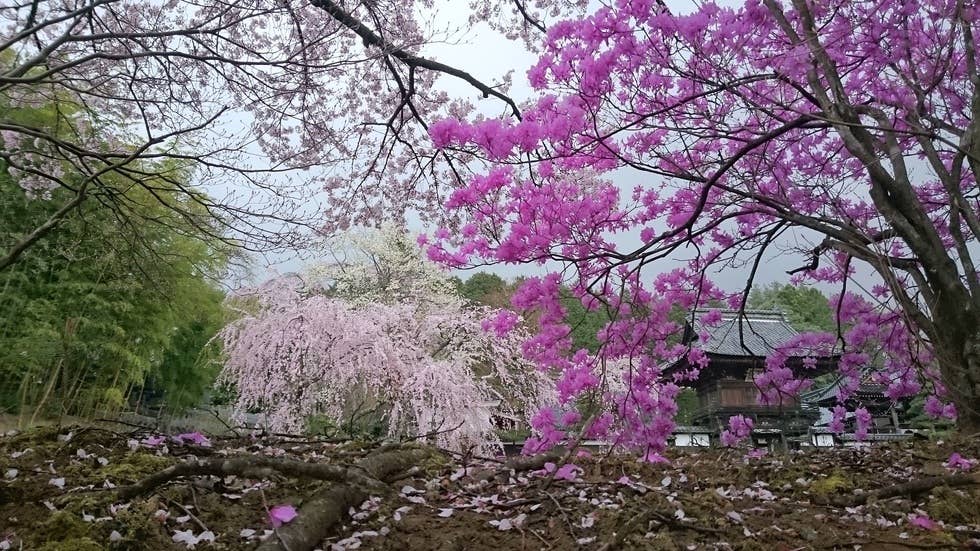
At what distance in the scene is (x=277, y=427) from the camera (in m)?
11.4

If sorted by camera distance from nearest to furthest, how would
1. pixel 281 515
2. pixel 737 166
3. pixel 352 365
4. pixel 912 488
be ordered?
pixel 281 515 < pixel 912 488 < pixel 737 166 < pixel 352 365

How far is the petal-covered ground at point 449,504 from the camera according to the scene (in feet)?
7.18

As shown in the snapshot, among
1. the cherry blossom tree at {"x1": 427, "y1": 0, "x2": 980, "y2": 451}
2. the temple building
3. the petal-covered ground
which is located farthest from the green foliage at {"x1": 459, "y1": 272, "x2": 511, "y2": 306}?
the petal-covered ground

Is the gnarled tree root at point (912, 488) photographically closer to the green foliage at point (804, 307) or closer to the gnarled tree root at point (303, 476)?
the gnarled tree root at point (303, 476)

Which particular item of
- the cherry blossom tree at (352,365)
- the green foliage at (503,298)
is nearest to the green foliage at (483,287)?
the green foliage at (503,298)

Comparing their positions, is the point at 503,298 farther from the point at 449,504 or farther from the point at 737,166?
the point at 449,504

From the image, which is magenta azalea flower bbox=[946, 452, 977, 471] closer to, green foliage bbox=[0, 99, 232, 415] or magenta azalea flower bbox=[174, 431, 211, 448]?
magenta azalea flower bbox=[174, 431, 211, 448]

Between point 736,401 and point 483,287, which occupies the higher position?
point 483,287

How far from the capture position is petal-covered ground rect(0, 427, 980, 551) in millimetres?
2188

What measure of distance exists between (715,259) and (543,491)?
3.68 metres

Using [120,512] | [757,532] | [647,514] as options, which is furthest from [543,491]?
[120,512]

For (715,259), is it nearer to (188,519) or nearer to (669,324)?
(669,324)

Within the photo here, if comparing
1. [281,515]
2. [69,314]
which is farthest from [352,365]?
[281,515]

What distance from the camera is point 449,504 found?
8.75 feet
